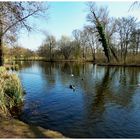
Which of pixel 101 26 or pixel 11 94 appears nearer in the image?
pixel 11 94

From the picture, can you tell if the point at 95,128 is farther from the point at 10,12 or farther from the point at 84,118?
the point at 10,12

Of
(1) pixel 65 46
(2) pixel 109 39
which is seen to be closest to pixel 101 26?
(2) pixel 109 39

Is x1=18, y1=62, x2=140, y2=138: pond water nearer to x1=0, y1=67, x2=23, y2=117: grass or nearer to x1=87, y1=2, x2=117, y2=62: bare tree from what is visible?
x1=0, y1=67, x2=23, y2=117: grass

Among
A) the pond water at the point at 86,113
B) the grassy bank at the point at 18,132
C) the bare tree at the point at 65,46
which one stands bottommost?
the pond water at the point at 86,113

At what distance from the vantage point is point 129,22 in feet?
182

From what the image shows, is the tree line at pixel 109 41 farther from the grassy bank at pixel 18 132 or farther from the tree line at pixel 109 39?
the grassy bank at pixel 18 132

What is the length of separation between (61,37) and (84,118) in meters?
85.4

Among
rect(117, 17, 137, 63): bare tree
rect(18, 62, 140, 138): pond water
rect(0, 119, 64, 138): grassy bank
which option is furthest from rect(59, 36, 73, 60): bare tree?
rect(0, 119, 64, 138): grassy bank

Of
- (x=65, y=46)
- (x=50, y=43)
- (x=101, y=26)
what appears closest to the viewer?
(x=101, y=26)

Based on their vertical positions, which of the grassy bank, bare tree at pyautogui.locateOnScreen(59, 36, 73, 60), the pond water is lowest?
the pond water

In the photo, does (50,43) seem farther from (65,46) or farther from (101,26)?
(101,26)

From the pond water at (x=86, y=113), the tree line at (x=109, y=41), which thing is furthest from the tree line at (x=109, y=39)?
the pond water at (x=86, y=113)

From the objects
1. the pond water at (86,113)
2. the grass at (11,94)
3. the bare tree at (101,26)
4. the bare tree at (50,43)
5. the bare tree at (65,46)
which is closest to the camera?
the pond water at (86,113)

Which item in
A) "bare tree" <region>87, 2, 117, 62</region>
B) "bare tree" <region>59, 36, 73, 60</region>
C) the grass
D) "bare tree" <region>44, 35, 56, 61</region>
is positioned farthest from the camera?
"bare tree" <region>44, 35, 56, 61</region>
